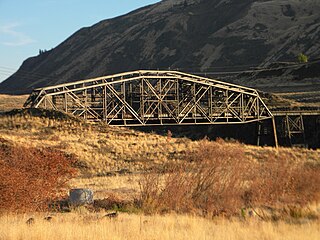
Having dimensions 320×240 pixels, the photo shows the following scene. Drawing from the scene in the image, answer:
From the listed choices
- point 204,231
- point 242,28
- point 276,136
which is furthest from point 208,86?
point 242,28

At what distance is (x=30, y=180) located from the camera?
15.5 m

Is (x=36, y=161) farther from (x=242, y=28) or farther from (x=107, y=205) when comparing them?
(x=242, y=28)

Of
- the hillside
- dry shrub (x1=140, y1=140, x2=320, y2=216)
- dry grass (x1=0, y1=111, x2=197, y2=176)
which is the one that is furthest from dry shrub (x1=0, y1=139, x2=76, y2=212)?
the hillside

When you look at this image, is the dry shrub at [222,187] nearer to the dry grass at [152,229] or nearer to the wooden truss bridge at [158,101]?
the dry grass at [152,229]

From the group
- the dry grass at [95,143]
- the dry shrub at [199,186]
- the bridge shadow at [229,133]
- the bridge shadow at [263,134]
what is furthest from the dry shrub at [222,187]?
the bridge shadow at [229,133]

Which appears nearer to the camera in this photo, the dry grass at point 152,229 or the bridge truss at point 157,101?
the dry grass at point 152,229

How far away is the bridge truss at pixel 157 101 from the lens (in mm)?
49906

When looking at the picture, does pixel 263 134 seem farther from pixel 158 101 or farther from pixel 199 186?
pixel 199 186

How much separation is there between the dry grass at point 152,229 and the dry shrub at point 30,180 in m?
1.06

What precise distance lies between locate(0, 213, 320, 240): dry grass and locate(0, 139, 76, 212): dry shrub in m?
1.06

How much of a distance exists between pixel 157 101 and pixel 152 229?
137 ft

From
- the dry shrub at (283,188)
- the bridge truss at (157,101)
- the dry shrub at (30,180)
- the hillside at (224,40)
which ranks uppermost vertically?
the hillside at (224,40)

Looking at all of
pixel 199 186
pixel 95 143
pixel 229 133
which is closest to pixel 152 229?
pixel 199 186

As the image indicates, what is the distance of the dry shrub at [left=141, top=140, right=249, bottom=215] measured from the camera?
15.8m
